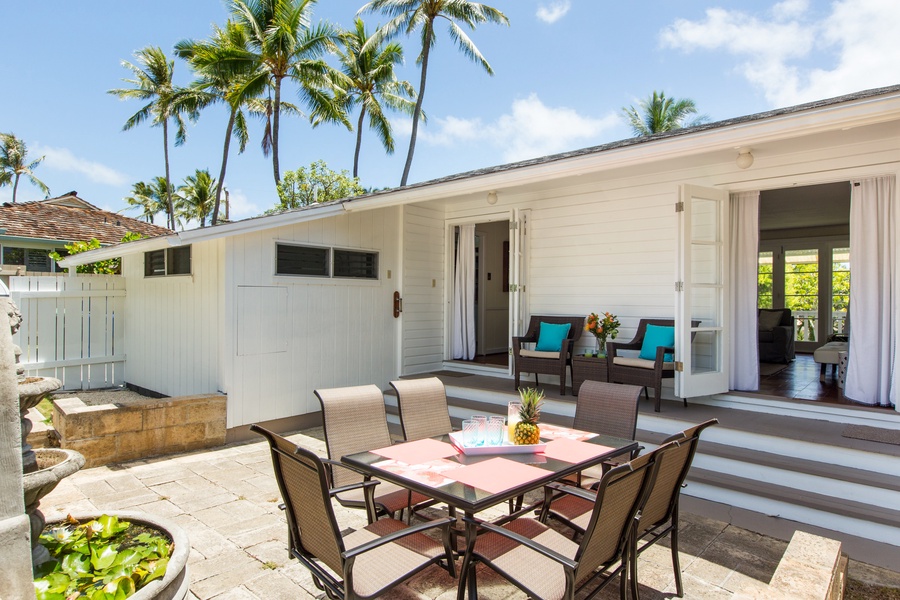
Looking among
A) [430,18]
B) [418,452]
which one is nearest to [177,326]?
[418,452]

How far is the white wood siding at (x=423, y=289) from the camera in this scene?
695 cm

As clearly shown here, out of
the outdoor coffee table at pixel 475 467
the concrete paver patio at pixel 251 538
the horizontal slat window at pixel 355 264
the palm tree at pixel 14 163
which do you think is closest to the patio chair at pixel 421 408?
the outdoor coffee table at pixel 475 467

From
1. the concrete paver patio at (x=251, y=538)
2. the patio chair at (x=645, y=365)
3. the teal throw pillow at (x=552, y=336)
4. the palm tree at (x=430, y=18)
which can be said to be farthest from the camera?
the palm tree at (x=430, y=18)

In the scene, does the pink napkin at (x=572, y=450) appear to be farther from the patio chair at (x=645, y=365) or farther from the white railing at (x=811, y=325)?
the white railing at (x=811, y=325)

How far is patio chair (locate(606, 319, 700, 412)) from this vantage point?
4.60 meters

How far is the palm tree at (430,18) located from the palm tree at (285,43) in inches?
67.9

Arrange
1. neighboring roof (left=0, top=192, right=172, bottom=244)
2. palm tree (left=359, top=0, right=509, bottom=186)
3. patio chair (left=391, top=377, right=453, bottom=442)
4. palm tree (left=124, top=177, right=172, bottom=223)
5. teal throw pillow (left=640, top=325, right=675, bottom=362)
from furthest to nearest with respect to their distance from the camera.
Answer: palm tree (left=124, top=177, right=172, bottom=223)
palm tree (left=359, top=0, right=509, bottom=186)
neighboring roof (left=0, top=192, right=172, bottom=244)
teal throw pillow (left=640, top=325, right=675, bottom=362)
patio chair (left=391, top=377, right=453, bottom=442)

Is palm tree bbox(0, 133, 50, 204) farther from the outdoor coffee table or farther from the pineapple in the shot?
the pineapple

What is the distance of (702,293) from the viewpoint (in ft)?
17.0

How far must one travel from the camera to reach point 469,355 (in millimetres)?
7547

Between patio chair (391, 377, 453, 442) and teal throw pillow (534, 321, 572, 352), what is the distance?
8.60ft

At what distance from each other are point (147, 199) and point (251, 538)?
113ft

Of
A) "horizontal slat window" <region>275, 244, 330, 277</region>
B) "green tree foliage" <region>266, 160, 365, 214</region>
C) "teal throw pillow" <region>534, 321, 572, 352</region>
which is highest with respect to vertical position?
"green tree foliage" <region>266, 160, 365, 214</region>

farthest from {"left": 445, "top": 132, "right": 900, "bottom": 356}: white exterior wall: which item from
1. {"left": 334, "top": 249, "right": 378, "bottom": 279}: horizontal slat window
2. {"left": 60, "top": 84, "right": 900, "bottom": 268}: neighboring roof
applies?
{"left": 334, "top": 249, "right": 378, "bottom": 279}: horizontal slat window
